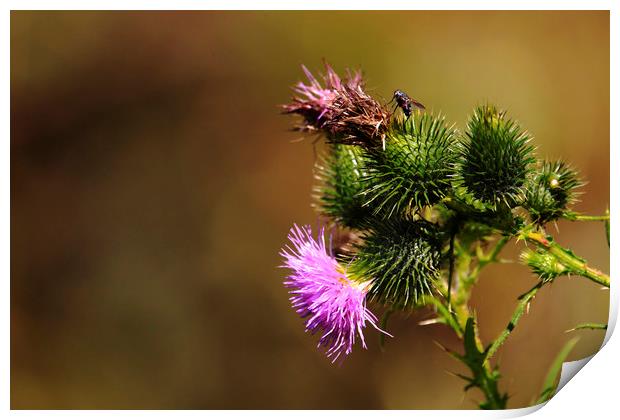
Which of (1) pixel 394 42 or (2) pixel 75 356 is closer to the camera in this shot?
(2) pixel 75 356

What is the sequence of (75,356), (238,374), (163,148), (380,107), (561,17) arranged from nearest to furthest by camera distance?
(380,107)
(561,17)
(75,356)
(238,374)
(163,148)

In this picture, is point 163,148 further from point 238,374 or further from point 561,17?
point 561,17

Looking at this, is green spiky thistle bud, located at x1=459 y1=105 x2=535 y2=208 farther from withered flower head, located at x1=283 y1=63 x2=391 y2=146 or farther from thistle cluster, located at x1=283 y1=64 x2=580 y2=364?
→ withered flower head, located at x1=283 y1=63 x2=391 y2=146

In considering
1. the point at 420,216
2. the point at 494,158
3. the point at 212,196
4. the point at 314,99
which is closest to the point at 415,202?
the point at 420,216

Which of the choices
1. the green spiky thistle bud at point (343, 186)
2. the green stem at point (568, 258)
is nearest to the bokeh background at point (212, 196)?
the green spiky thistle bud at point (343, 186)

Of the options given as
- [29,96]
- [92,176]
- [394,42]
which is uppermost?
[394,42]

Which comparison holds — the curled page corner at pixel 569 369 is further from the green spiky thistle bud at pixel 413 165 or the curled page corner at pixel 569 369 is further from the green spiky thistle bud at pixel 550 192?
the green spiky thistle bud at pixel 413 165

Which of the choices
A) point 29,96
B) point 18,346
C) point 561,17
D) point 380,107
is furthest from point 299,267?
point 29,96
